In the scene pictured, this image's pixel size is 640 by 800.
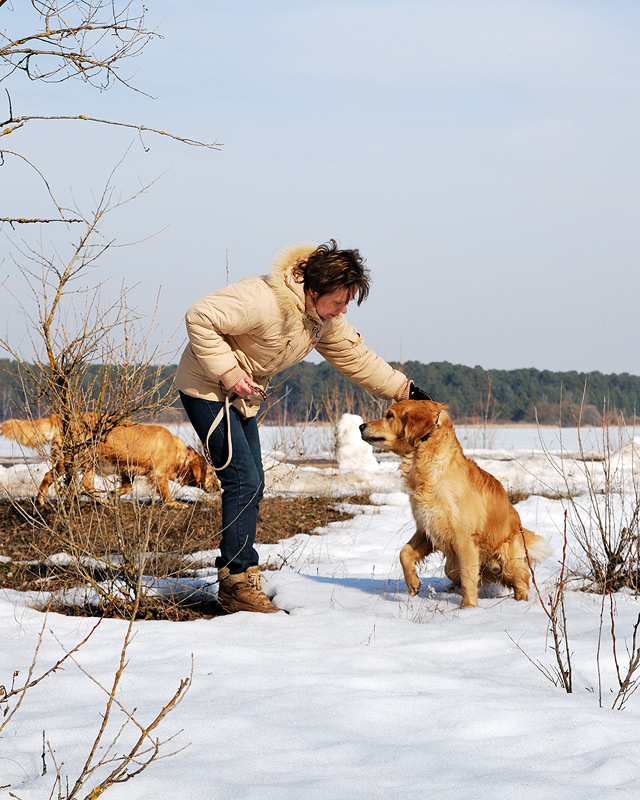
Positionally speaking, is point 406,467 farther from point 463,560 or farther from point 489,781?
point 489,781

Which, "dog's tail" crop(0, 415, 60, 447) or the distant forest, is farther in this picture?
the distant forest

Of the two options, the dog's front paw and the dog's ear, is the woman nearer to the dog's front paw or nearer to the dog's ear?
the dog's ear

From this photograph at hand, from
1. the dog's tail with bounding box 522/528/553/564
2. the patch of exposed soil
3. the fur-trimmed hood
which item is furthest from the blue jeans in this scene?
the dog's tail with bounding box 522/528/553/564

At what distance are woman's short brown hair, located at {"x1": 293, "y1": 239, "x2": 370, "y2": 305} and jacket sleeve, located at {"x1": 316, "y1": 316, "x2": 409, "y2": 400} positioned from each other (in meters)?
0.42

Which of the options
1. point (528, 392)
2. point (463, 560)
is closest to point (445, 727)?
point (463, 560)

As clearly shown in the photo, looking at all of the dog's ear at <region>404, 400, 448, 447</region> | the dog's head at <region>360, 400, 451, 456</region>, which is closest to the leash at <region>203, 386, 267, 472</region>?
the dog's head at <region>360, 400, 451, 456</region>

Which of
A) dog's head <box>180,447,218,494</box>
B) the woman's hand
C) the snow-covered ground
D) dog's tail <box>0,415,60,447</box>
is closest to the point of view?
the snow-covered ground

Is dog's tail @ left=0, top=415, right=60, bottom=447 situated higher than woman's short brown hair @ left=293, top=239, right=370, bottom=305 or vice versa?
woman's short brown hair @ left=293, top=239, right=370, bottom=305

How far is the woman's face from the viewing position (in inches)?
169

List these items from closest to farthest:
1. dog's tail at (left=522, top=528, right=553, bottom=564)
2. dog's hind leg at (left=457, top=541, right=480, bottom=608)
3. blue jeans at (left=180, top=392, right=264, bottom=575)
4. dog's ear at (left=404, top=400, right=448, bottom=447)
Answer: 1. blue jeans at (left=180, top=392, right=264, bottom=575)
2. dog's hind leg at (left=457, top=541, right=480, bottom=608)
3. dog's ear at (left=404, top=400, right=448, bottom=447)
4. dog's tail at (left=522, top=528, right=553, bottom=564)

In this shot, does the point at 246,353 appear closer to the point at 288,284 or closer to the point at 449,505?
the point at 288,284

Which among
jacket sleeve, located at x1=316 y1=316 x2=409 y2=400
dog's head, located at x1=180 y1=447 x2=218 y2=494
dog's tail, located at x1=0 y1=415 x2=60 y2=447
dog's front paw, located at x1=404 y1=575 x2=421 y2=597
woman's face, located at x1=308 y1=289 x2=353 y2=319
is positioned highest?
woman's face, located at x1=308 y1=289 x2=353 y2=319

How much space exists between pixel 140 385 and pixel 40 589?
5.72 feet

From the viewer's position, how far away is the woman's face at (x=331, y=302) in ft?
14.1
